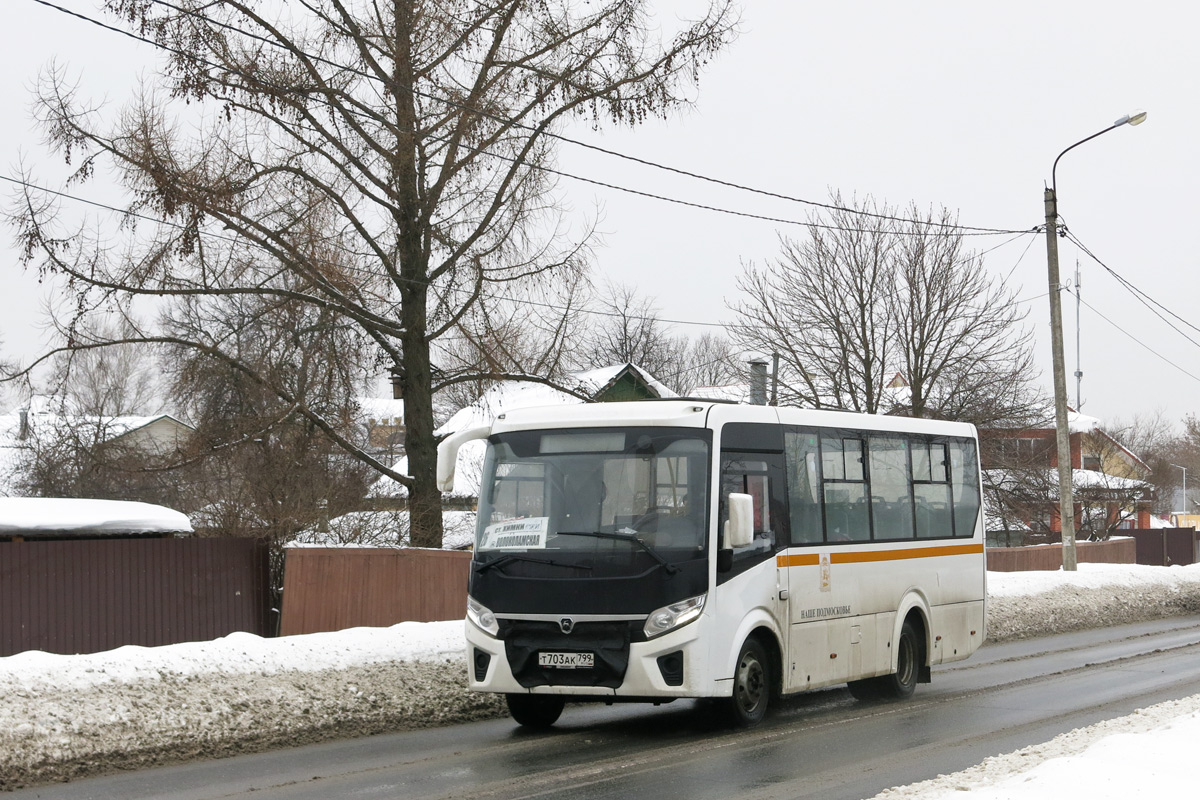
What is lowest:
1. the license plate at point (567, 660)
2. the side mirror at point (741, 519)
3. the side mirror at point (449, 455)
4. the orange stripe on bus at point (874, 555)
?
the license plate at point (567, 660)

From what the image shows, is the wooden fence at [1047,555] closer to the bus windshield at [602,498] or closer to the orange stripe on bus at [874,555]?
the orange stripe on bus at [874,555]

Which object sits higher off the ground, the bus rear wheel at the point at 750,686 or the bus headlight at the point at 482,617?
the bus headlight at the point at 482,617

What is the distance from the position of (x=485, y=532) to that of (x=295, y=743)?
2.22 meters

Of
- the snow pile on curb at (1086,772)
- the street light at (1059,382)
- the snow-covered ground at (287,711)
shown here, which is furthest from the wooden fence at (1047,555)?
the snow pile on curb at (1086,772)

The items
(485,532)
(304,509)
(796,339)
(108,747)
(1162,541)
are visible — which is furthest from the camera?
(1162,541)

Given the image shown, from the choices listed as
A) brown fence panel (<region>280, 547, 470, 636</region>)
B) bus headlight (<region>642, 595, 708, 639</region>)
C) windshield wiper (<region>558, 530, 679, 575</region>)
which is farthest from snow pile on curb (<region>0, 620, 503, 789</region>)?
brown fence panel (<region>280, 547, 470, 636</region>)

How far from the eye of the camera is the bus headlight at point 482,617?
10.7m

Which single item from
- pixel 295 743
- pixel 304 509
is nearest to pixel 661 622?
pixel 295 743

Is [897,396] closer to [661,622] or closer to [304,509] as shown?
[304,509]

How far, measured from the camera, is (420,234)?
2120 centimetres

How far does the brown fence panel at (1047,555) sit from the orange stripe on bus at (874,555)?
18806 mm

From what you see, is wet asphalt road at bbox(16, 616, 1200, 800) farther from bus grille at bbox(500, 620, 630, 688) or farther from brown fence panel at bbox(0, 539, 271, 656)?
brown fence panel at bbox(0, 539, 271, 656)

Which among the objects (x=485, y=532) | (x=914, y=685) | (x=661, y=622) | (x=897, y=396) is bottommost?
(x=914, y=685)

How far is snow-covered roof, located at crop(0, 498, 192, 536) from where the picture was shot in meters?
14.8
